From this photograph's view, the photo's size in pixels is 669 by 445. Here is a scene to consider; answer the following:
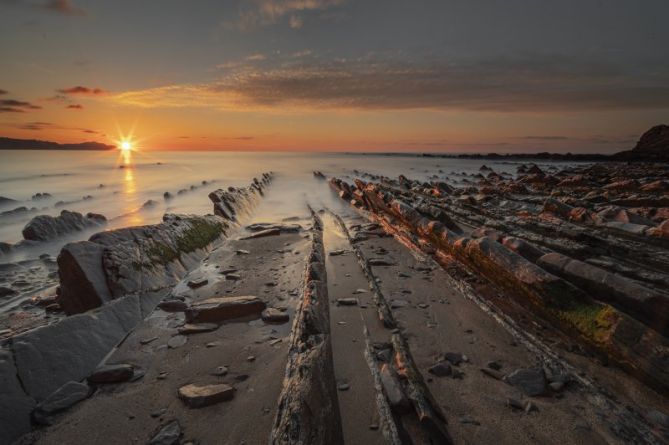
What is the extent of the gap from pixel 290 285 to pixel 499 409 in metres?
3.84

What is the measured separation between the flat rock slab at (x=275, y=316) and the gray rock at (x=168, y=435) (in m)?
1.91

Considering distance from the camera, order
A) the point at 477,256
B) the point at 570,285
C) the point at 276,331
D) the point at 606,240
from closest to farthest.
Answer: the point at 570,285 → the point at 276,331 → the point at 477,256 → the point at 606,240

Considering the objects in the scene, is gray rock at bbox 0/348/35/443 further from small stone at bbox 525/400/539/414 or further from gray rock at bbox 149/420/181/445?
small stone at bbox 525/400/539/414

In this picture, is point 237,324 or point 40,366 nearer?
point 40,366

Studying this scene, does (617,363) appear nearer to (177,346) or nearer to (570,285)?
(570,285)

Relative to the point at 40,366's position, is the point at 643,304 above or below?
above

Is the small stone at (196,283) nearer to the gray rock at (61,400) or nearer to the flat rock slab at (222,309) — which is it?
the flat rock slab at (222,309)

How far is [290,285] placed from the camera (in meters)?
5.96

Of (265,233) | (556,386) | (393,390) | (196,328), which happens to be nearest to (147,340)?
(196,328)

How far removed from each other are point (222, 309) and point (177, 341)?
0.77m

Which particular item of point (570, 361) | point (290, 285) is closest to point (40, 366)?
point (290, 285)

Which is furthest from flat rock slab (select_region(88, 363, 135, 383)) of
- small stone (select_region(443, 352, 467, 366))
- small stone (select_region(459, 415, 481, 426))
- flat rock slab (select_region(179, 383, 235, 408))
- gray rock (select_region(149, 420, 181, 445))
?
small stone (select_region(443, 352, 467, 366))

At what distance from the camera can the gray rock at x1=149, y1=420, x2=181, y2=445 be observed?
2.65m

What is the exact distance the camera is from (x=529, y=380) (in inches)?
128
